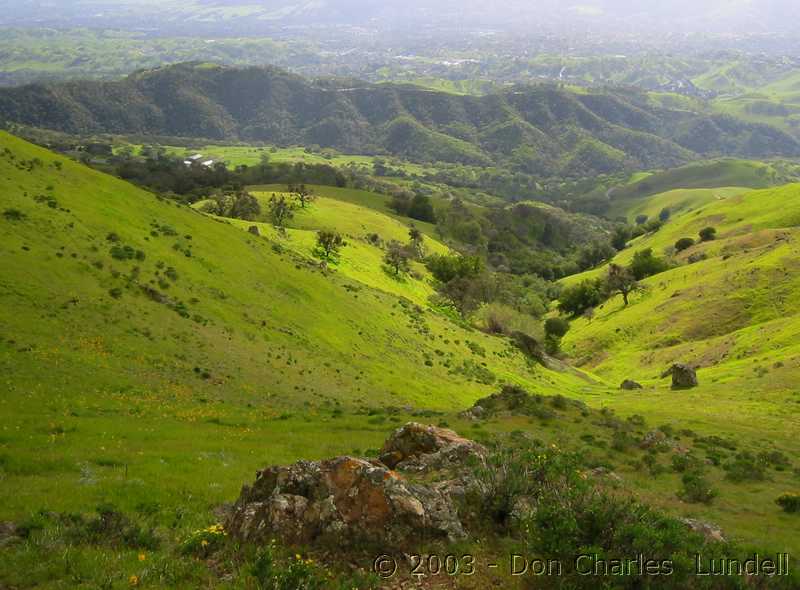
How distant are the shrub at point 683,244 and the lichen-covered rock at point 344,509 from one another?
11679 centimetres

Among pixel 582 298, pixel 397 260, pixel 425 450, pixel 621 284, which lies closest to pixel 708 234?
pixel 582 298

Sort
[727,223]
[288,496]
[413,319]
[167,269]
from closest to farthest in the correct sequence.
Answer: [288,496] < [167,269] < [413,319] < [727,223]

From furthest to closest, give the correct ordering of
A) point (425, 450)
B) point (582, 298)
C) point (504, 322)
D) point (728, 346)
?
1. point (582, 298)
2. point (504, 322)
3. point (728, 346)
4. point (425, 450)

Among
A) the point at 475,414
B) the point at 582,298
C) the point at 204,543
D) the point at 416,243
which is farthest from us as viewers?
the point at 416,243

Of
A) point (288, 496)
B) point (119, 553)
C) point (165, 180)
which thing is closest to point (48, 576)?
point (119, 553)

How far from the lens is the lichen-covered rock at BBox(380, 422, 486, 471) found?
14367 millimetres

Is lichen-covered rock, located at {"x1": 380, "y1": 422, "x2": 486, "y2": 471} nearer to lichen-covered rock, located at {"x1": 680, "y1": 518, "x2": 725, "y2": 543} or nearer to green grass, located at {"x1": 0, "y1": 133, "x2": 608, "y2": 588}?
green grass, located at {"x1": 0, "y1": 133, "x2": 608, "y2": 588}

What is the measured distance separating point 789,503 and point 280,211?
3796 inches

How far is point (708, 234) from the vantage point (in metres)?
113

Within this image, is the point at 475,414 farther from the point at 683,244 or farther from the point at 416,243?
the point at 683,244

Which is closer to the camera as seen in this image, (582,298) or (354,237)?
(582,298)

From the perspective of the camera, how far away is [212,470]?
15.9 meters

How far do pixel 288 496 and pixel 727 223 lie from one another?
13025 cm

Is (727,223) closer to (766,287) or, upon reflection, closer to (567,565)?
(766,287)
